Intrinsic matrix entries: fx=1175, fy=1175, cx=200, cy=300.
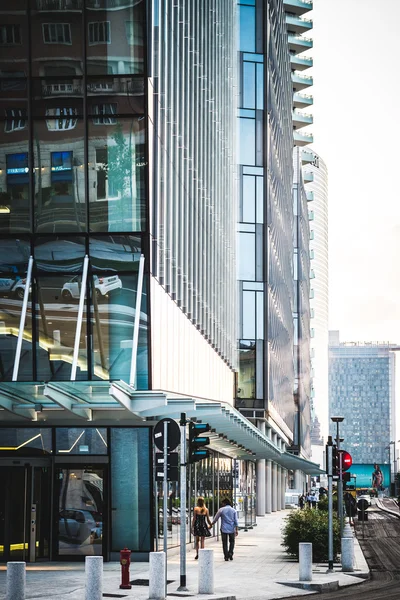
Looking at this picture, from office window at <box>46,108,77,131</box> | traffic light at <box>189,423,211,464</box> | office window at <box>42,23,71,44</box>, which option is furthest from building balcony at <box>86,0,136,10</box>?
traffic light at <box>189,423,211,464</box>

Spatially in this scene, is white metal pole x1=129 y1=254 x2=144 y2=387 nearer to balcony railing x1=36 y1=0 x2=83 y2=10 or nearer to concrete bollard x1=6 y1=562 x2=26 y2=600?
balcony railing x1=36 y1=0 x2=83 y2=10

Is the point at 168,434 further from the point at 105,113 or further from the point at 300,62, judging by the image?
the point at 300,62

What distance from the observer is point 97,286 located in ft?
104

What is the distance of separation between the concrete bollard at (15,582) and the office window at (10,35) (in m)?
16.9

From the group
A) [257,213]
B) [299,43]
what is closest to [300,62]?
[299,43]

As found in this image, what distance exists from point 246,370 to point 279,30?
1255 inches

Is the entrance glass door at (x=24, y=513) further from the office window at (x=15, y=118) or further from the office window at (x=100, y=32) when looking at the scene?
the office window at (x=100, y=32)

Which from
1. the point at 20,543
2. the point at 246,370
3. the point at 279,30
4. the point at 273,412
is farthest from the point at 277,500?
the point at 20,543

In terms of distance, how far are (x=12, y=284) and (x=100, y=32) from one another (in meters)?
7.23

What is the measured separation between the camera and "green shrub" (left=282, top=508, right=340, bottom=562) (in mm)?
31672

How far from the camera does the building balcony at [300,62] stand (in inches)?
6171

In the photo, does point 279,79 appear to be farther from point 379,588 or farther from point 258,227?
point 379,588

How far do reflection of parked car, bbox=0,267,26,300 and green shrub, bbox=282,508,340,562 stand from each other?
32.4 feet

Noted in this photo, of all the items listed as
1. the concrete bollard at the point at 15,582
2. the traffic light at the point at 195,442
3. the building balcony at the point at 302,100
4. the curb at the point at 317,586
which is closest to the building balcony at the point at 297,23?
the building balcony at the point at 302,100
